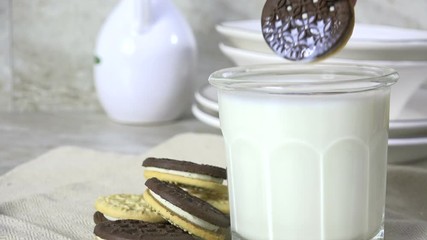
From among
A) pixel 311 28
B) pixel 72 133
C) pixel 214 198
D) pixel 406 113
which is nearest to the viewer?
pixel 311 28

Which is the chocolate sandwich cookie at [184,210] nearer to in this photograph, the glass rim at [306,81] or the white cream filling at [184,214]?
the white cream filling at [184,214]

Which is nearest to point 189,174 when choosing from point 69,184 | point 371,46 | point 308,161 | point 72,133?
point 308,161

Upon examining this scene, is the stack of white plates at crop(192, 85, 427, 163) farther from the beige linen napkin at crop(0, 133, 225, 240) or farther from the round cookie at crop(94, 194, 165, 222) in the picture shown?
the round cookie at crop(94, 194, 165, 222)

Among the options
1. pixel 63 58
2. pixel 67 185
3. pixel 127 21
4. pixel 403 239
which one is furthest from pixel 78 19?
pixel 403 239

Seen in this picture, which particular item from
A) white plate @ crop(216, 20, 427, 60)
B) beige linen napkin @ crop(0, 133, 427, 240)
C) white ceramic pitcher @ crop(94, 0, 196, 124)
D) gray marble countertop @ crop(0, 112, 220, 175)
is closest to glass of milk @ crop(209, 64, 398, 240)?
beige linen napkin @ crop(0, 133, 427, 240)

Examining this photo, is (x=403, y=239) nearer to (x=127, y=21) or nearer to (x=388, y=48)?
(x=388, y=48)

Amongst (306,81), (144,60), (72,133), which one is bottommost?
(72,133)

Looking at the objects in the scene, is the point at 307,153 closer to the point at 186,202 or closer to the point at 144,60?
the point at 186,202
